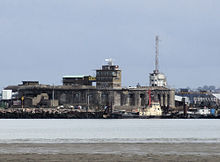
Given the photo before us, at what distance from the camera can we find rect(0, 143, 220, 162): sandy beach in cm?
5581

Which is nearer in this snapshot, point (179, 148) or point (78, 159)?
point (78, 159)

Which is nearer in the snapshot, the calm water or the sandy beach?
the sandy beach

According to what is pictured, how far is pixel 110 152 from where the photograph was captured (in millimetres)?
61438

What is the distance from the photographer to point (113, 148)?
2596 inches

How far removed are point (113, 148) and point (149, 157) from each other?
9.46m

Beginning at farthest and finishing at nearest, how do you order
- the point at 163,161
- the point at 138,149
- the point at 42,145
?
the point at 42,145 < the point at 138,149 < the point at 163,161

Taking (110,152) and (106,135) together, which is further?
(106,135)

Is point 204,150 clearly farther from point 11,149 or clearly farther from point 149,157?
point 11,149

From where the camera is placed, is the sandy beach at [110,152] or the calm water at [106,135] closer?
the sandy beach at [110,152]

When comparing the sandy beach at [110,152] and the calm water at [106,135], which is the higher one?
the calm water at [106,135]

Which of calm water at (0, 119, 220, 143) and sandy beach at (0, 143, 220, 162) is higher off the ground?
calm water at (0, 119, 220, 143)

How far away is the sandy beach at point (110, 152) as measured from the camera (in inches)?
2197

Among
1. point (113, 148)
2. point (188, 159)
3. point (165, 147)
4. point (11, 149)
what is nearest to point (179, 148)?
point (165, 147)

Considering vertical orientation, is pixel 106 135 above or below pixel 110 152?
above
